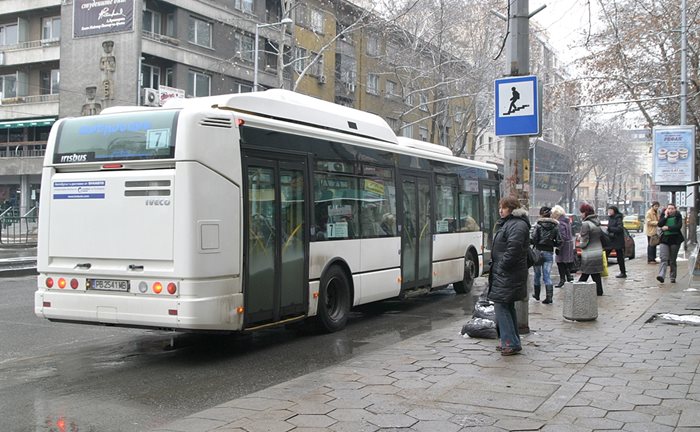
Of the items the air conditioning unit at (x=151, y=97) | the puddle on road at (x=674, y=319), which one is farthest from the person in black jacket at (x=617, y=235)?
the air conditioning unit at (x=151, y=97)

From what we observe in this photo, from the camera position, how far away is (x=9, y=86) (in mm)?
42531

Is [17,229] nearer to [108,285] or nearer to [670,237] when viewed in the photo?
[108,285]

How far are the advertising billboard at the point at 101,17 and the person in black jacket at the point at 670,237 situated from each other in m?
29.5

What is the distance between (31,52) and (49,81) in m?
1.97

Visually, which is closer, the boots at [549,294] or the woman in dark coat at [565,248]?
the boots at [549,294]

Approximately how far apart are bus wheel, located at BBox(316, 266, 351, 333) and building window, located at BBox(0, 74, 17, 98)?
3978cm

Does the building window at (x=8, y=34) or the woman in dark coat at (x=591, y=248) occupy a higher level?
the building window at (x=8, y=34)

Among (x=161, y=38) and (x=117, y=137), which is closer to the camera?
(x=117, y=137)

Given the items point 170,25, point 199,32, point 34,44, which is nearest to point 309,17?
point 199,32

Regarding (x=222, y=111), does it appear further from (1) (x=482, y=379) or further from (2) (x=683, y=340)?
(2) (x=683, y=340)

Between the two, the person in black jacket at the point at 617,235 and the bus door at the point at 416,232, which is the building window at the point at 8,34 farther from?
the person in black jacket at the point at 617,235

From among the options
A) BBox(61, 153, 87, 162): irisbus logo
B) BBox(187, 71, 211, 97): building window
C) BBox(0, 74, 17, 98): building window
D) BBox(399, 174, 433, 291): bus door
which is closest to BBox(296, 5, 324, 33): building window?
BBox(187, 71, 211, 97): building window

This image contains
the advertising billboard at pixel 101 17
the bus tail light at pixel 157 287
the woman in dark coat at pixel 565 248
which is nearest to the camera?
the bus tail light at pixel 157 287

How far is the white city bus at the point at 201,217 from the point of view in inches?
281
